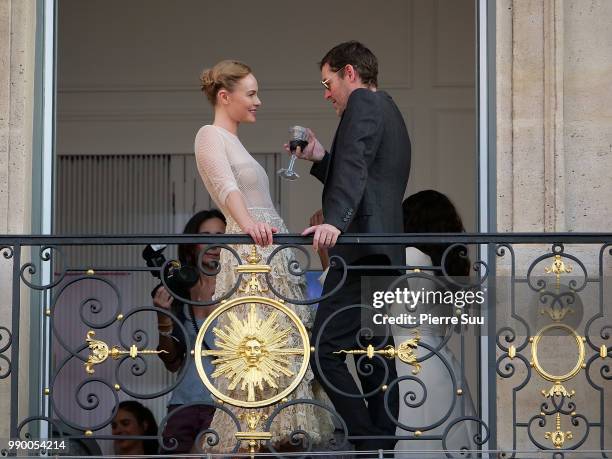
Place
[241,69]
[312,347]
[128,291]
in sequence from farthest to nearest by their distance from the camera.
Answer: [128,291] < [241,69] < [312,347]

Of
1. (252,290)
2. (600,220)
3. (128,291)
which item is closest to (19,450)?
(252,290)

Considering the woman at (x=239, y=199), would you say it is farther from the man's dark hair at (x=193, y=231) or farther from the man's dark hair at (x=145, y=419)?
the man's dark hair at (x=145, y=419)

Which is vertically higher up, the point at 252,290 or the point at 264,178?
the point at 264,178

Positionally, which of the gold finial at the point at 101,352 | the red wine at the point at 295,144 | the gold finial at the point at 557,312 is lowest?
the gold finial at the point at 101,352

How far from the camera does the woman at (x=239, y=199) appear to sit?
22.4 feet

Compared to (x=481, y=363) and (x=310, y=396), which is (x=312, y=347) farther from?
(x=481, y=363)

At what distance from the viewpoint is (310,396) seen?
22.5 feet

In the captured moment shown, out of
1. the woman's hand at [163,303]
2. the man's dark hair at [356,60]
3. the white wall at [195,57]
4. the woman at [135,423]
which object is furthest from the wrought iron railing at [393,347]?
the white wall at [195,57]

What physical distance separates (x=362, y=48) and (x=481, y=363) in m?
1.48

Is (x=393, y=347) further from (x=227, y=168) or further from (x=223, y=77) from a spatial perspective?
(x=223, y=77)

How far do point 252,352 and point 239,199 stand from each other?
0.64m

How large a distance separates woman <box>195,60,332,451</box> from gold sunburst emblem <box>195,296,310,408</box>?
4 cm

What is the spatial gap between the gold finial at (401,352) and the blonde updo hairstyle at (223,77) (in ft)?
4.29

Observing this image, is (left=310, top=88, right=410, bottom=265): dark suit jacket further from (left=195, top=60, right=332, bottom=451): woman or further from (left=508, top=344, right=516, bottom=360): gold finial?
(left=508, top=344, right=516, bottom=360): gold finial
